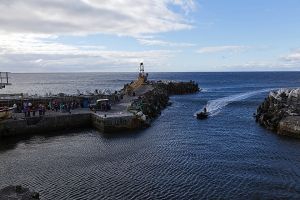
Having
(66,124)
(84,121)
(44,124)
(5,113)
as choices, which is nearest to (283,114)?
(84,121)

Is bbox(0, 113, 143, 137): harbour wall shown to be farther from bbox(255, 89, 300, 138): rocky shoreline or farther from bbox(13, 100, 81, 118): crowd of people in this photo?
bbox(255, 89, 300, 138): rocky shoreline

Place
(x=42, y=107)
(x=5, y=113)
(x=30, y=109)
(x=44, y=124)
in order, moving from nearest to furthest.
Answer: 1. (x=5, y=113)
2. (x=44, y=124)
3. (x=42, y=107)
4. (x=30, y=109)

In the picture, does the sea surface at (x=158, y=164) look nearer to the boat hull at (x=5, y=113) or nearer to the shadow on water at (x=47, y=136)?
the shadow on water at (x=47, y=136)

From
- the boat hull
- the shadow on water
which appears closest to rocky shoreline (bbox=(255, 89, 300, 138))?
the shadow on water

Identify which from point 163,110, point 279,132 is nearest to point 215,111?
point 163,110

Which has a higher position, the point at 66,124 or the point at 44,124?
the point at 44,124

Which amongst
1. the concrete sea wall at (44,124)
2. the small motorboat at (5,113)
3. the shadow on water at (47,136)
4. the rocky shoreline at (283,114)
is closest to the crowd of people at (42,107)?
the concrete sea wall at (44,124)

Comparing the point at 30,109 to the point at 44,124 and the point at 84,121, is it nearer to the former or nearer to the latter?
the point at 44,124
